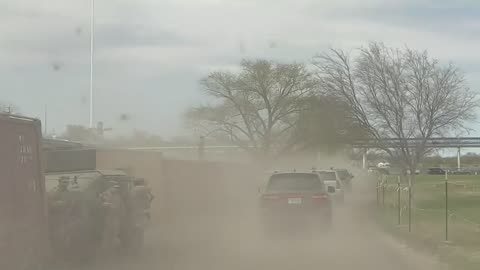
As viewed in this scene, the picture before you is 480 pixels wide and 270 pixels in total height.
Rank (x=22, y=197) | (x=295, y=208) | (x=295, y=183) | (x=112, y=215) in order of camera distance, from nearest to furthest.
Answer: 1. (x=22, y=197)
2. (x=112, y=215)
3. (x=295, y=208)
4. (x=295, y=183)

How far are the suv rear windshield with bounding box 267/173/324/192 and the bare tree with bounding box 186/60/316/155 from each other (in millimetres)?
36143

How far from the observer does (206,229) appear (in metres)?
20.3

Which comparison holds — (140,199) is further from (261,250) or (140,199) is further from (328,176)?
(328,176)

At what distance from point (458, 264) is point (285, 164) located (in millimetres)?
42329

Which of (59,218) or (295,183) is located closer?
(59,218)

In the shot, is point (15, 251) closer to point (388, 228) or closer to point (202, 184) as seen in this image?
point (388, 228)

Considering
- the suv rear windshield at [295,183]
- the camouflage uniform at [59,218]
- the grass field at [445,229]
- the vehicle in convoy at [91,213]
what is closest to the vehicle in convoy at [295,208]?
the suv rear windshield at [295,183]

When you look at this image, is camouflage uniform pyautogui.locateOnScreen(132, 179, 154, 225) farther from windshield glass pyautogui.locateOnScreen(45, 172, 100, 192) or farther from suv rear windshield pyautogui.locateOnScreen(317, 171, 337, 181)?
suv rear windshield pyautogui.locateOnScreen(317, 171, 337, 181)

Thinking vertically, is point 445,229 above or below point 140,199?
below

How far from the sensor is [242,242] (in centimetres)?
1656

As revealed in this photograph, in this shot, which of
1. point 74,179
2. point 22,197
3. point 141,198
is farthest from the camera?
point 141,198

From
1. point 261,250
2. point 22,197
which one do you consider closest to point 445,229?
point 261,250

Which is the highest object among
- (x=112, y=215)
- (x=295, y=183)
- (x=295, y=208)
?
(x=295, y=183)

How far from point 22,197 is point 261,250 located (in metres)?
6.70
